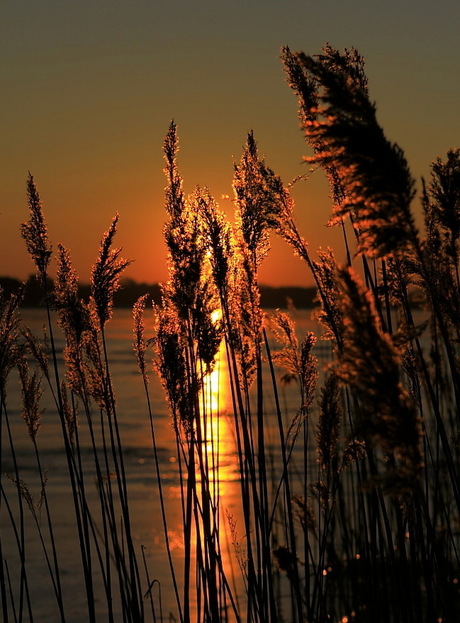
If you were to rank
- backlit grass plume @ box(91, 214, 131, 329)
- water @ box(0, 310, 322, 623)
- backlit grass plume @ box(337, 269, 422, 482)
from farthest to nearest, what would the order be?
water @ box(0, 310, 322, 623), backlit grass plume @ box(91, 214, 131, 329), backlit grass plume @ box(337, 269, 422, 482)

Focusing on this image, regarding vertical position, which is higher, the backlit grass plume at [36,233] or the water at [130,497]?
the backlit grass plume at [36,233]

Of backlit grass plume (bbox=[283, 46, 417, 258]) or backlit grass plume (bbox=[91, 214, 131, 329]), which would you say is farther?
backlit grass plume (bbox=[91, 214, 131, 329])

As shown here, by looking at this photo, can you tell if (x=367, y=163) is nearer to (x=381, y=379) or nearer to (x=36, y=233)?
(x=381, y=379)

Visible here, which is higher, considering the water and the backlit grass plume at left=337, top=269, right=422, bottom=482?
the backlit grass plume at left=337, top=269, right=422, bottom=482

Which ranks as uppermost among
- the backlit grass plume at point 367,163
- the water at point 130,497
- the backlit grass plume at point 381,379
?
the backlit grass plume at point 367,163

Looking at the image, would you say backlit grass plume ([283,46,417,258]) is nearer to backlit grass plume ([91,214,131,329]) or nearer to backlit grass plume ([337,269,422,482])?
backlit grass plume ([337,269,422,482])

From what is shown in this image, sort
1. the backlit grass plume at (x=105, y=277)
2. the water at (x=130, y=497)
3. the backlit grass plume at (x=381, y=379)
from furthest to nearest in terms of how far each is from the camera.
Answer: the water at (x=130, y=497) → the backlit grass plume at (x=105, y=277) → the backlit grass plume at (x=381, y=379)

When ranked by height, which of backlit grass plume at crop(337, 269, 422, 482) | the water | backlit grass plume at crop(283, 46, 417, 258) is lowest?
the water

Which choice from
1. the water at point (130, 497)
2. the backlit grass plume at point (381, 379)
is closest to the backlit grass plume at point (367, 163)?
the backlit grass plume at point (381, 379)

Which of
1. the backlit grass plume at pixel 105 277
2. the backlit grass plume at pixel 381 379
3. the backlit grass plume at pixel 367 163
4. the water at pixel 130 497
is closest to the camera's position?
the backlit grass plume at pixel 381 379

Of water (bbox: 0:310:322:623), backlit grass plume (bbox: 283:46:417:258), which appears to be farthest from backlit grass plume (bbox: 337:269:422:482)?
water (bbox: 0:310:322:623)

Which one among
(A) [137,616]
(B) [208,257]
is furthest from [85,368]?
(A) [137,616]

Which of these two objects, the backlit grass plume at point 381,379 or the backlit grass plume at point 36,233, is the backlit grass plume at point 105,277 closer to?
the backlit grass plume at point 36,233

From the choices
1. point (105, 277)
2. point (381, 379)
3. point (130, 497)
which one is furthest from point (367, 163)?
point (130, 497)
